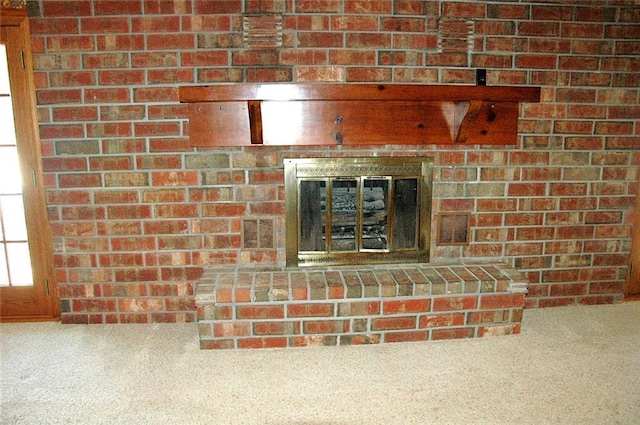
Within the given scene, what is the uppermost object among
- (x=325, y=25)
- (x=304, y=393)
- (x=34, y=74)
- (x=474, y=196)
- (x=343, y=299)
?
(x=325, y=25)

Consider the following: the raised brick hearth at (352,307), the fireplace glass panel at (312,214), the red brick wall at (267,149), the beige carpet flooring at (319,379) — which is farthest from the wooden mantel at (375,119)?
the beige carpet flooring at (319,379)

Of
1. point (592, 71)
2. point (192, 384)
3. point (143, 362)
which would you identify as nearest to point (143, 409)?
point (192, 384)

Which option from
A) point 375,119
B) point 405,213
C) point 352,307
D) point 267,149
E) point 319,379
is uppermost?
point 375,119

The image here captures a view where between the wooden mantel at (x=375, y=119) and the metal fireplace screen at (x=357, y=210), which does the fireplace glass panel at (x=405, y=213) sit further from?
the wooden mantel at (x=375, y=119)

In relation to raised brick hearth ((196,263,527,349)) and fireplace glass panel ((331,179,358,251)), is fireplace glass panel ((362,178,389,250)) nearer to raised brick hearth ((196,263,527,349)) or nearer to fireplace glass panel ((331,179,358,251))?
fireplace glass panel ((331,179,358,251))

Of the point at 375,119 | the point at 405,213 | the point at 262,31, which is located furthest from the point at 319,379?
the point at 262,31

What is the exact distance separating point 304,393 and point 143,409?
66 cm

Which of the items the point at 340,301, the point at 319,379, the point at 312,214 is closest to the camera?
the point at 319,379

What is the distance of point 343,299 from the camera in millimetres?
2199

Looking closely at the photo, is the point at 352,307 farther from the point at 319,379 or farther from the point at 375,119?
the point at 375,119

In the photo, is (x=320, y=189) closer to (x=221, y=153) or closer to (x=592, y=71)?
(x=221, y=153)

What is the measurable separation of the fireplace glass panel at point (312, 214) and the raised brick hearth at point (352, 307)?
0.20 metres

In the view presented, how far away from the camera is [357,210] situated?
8.13 feet

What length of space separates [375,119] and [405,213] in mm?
581
